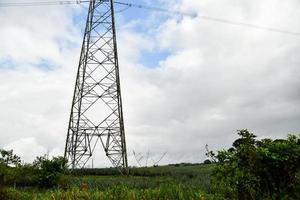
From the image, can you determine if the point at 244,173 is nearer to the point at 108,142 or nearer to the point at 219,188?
the point at 219,188

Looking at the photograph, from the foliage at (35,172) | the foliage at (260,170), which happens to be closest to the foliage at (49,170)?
the foliage at (35,172)

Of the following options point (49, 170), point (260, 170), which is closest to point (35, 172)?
point (49, 170)

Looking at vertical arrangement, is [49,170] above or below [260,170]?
above

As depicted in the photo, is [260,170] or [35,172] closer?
[260,170]

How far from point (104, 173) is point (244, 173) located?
24.0 metres

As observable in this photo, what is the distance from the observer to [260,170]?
38.0ft

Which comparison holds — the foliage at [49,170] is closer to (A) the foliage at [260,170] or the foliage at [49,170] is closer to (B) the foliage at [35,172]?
(B) the foliage at [35,172]

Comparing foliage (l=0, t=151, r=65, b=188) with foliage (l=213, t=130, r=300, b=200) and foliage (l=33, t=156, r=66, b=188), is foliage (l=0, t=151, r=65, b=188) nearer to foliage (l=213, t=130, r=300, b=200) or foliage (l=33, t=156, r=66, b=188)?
foliage (l=33, t=156, r=66, b=188)

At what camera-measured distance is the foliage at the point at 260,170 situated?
11.3 metres

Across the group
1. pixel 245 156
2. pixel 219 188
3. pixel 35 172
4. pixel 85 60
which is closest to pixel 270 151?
pixel 245 156

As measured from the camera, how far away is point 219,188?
12.9 meters

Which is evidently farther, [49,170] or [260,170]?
[49,170]

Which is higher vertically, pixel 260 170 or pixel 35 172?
pixel 35 172

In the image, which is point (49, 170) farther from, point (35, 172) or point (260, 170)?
point (260, 170)
